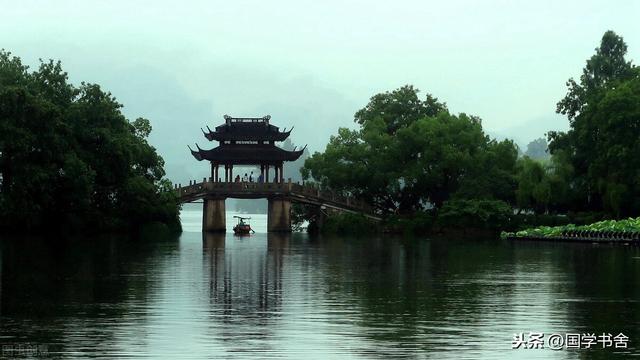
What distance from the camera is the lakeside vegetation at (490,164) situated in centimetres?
7781

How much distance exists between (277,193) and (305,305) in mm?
66101

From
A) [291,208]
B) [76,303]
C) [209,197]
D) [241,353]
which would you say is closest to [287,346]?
[241,353]

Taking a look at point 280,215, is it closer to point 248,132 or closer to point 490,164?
point 248,132

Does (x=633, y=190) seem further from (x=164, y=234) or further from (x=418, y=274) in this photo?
(x=418, y=274)

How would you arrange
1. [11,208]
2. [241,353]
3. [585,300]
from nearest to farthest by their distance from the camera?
[241,353]
[585,300]
[11,208]

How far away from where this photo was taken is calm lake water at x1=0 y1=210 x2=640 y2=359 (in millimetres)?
20656

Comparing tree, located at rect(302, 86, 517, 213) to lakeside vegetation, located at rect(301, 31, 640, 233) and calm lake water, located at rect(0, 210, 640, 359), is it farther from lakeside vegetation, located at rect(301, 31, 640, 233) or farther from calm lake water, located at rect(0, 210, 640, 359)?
calm lake water, located at rect(0, 210, 640, 359)

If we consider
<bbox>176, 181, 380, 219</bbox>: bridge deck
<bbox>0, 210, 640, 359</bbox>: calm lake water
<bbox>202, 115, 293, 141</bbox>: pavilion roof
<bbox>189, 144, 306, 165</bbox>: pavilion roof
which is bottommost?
<bbox>0, 210, 640, 359</bbox>: calm lake water

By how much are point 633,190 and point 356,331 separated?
5868cm

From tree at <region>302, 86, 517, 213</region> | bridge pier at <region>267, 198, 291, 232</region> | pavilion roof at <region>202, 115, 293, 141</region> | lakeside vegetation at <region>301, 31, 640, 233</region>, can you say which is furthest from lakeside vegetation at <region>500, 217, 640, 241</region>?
pavilion roof at <region>202, 115, 293, 141</region>

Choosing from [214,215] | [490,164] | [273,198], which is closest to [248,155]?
[273,198]

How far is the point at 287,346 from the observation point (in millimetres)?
20766

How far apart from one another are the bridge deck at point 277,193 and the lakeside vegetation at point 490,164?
65.1 inches

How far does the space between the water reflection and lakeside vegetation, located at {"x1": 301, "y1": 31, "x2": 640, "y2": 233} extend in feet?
90.1
